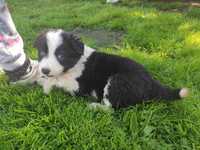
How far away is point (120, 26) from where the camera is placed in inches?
241

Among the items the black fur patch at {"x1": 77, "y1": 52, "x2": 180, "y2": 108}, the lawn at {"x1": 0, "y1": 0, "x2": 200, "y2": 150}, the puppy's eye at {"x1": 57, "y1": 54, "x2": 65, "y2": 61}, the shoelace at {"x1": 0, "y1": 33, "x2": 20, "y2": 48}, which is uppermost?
the shoelace at {"x1": 0, "y1": 33, "x2": 20, "y2": 48}

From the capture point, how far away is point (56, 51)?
338 centimetres

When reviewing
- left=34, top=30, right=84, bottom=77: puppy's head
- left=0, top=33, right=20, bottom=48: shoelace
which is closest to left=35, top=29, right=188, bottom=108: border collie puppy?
left=34, top=30, right=84, bottom=77: puppy's head

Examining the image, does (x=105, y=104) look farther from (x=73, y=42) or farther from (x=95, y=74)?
(x=73, y=42)

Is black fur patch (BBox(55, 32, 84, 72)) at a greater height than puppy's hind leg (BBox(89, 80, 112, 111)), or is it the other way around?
black fur patch (BBox(55, 32, 84, 72))

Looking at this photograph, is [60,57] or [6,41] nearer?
[60,57]

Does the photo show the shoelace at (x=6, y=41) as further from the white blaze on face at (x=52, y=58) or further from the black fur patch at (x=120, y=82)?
the black fur patch at (x=120, y=82)

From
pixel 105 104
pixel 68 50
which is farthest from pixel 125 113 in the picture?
pixel 68 50

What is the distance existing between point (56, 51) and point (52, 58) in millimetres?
76

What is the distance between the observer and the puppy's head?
3.35 meters

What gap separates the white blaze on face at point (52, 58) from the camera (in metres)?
3.34

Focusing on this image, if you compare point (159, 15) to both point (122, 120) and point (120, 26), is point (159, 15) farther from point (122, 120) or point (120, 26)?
point (122, 120)

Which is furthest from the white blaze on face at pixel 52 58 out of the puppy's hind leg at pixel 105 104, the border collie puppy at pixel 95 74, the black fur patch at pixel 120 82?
the puppy's hind leg at pixel 105 104

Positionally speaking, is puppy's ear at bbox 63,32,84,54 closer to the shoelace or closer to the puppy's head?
the puppy's head
